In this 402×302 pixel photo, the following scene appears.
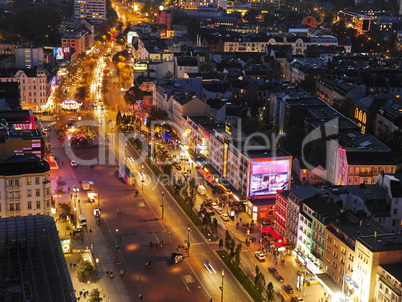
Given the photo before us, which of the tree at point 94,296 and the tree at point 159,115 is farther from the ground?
the tree at point 159,115

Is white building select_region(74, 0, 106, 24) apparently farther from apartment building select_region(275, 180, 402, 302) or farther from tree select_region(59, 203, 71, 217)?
apartment building select_region(275, 180, 402, 302)

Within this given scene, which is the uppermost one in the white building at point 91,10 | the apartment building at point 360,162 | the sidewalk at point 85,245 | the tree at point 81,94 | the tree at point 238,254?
the white building at point 91,10

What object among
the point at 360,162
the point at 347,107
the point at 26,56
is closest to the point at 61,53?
the point at 26,56

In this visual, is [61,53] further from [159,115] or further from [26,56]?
[159,115]

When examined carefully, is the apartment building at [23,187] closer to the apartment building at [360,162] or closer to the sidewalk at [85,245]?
the sidewalk at [85,245]

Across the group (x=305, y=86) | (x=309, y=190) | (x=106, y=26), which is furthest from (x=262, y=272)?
(x=106, y=26)

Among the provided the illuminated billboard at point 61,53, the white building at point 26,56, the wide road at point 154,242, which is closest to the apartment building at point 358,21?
the illuminated billboard at point 61,53

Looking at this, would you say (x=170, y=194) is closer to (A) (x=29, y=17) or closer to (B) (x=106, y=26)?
(A) (x=29, y=17)
